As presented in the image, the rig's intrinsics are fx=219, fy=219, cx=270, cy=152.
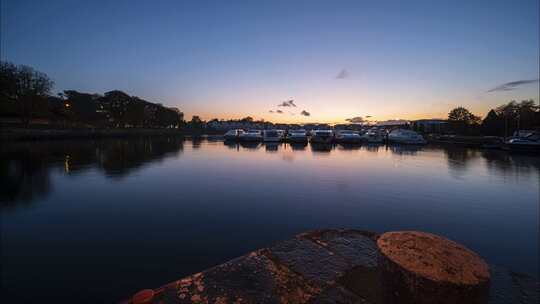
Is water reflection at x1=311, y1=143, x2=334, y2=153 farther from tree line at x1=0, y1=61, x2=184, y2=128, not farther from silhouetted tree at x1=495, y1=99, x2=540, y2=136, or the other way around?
tree line at x1=0, y1=61, x2=184, y2=128

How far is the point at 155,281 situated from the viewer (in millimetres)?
3877

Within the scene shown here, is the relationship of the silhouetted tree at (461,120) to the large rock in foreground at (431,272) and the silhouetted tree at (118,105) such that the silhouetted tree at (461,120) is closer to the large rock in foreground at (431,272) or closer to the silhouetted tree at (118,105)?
the large rock in foreground at (431,272)

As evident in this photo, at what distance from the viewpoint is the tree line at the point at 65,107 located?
36.9 meters

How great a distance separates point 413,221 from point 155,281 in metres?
6.77

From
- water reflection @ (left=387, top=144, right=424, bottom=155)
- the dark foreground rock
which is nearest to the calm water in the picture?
the dark foreground rock

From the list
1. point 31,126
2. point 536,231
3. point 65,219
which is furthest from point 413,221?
point 31,126

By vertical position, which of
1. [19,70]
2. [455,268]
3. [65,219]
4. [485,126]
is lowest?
[65,219]

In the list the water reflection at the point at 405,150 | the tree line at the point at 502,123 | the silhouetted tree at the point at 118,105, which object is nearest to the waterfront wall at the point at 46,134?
the silhouetted tree at the point at 118,105

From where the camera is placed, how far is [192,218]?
21.6 ft

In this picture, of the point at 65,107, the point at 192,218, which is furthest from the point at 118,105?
the point at 192,218

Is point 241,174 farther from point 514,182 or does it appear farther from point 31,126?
point 31,126

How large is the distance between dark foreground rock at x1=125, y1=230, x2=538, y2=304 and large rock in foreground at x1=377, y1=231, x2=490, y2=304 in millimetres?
107

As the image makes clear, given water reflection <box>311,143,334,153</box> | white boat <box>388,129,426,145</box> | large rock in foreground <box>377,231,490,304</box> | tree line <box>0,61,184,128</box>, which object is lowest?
water reflection <box>311,143,334,153</box>

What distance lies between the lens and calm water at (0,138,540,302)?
4191 millimetres
